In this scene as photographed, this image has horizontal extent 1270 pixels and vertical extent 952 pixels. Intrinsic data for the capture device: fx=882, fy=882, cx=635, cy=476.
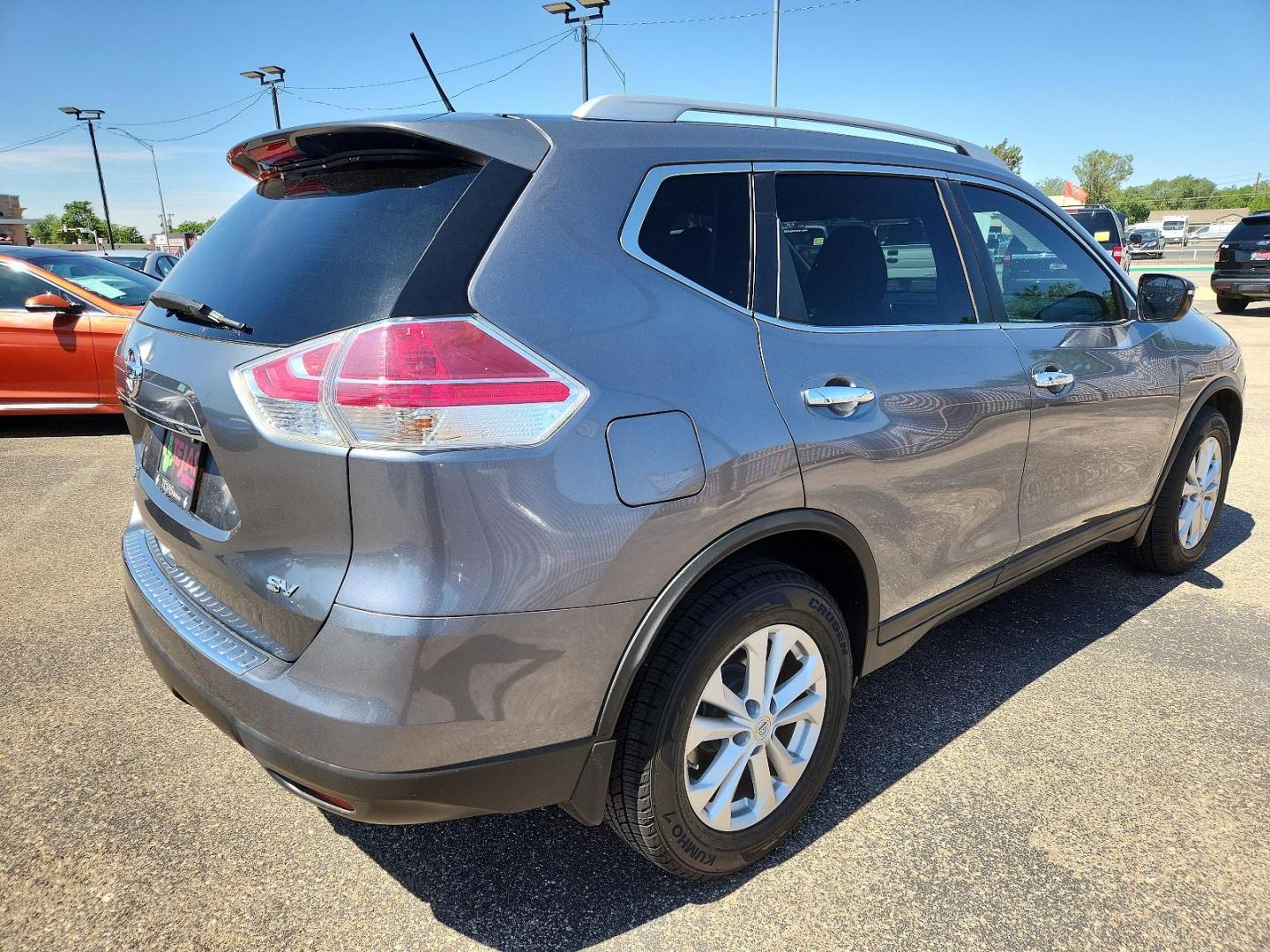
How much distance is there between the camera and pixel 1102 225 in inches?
596

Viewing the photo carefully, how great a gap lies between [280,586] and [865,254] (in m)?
1.81

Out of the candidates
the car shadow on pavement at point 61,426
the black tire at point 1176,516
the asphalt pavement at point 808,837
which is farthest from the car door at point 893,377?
the car shadow on pavement at point 61,426

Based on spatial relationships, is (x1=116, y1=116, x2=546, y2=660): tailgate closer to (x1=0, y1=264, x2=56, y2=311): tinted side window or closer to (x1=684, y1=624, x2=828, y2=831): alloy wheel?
(x1=684, y1=624, x2=828, y2=831): alloy wheel

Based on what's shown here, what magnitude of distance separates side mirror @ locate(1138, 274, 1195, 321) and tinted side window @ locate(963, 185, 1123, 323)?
0.57ft

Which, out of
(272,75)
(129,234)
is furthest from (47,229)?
(272,75)

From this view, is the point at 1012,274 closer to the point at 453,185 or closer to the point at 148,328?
the point at 453,185

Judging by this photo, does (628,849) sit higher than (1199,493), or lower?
lower

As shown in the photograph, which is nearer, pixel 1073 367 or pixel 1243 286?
pixel 1073 367

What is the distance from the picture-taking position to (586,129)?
1940 millimetres

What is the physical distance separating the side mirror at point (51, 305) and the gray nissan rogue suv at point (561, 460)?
531 cm

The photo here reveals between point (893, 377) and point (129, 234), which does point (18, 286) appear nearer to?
point (893, 377)

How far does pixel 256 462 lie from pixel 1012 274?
2.49m

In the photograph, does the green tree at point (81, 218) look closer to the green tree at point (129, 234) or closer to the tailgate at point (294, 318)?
the green tree at point (129, 234)

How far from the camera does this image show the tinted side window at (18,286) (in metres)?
6.90
